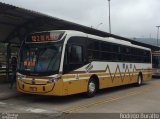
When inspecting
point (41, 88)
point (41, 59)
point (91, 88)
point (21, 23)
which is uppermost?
point (21, 23)

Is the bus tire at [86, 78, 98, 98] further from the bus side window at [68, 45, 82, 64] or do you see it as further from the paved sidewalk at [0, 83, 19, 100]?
the paved sidewalk at [0, 83, 19, 100]

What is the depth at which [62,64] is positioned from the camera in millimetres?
14641

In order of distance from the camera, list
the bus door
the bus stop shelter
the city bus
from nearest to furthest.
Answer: the city bus → the bus door → the bus stop shelter

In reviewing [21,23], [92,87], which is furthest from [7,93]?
[21,23]

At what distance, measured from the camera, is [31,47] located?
15617 mm

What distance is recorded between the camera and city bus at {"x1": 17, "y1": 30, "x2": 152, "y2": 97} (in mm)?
14523

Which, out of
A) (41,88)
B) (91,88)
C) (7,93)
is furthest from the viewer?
(91,88)

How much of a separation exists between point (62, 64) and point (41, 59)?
93 centimetres

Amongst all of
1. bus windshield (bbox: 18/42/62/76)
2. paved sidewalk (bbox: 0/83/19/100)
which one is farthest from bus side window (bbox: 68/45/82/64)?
paved sidewalk (bbox: 0/83/19/100)

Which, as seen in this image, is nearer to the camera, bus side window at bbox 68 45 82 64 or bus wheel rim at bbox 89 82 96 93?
bus side window at bbox 68 45 82 64

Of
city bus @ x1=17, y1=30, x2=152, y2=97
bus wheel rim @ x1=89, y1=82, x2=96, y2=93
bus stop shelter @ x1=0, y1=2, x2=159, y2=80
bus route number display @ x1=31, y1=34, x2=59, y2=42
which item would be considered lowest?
bus wheel rim @ x1=89, y1=82, x2=96, y2=93

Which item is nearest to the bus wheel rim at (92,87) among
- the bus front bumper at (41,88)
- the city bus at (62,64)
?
the city bus at (62,64)

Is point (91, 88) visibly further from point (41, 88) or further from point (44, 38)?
point (44, 38)

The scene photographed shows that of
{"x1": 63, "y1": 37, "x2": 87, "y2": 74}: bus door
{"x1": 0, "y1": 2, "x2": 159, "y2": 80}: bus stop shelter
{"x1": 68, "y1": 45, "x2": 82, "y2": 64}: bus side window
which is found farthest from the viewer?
{"x1": 0, "y1": 2, "x2": 159, "y2": 80}: bus stop shelter
